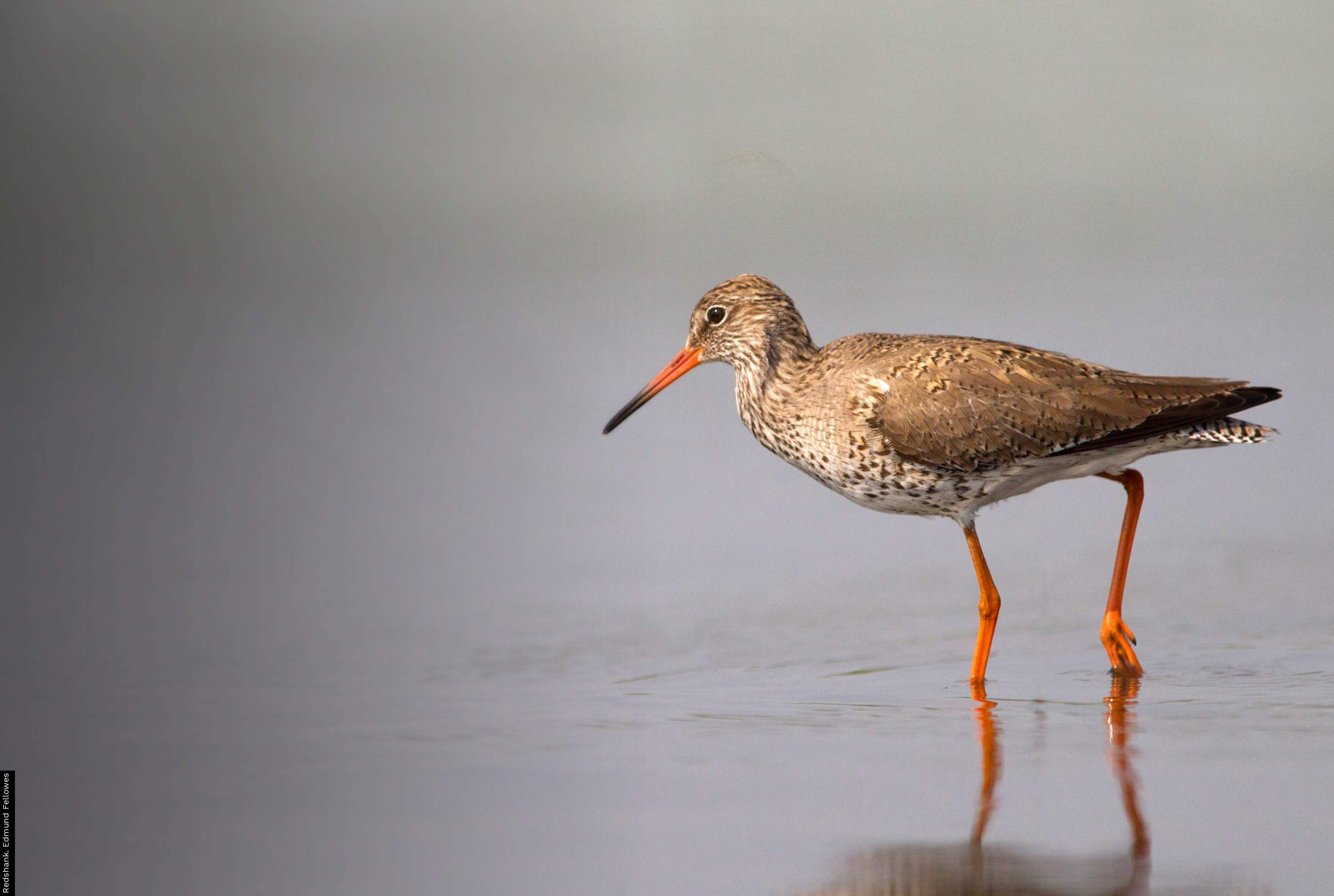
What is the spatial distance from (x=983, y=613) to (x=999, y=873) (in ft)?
10.4

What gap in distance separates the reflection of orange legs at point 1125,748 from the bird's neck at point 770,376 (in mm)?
2064

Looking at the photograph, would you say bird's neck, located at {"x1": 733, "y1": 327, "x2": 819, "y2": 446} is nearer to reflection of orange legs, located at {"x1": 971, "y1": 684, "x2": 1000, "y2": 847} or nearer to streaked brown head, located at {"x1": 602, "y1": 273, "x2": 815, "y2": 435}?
streaked brown head, located at {"x1": 602, "y1": 273, "x2": 815, "y2": 435}

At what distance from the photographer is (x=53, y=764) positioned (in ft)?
17.2

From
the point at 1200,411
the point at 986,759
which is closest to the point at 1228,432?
the point at 1200,411

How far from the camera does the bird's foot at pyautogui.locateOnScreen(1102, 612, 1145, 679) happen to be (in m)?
6.61

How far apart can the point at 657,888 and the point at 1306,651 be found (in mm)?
4321

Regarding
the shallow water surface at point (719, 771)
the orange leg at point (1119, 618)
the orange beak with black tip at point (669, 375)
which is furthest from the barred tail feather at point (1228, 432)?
the orange beak with black tip at point (669, 375)

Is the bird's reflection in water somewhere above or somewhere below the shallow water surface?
below

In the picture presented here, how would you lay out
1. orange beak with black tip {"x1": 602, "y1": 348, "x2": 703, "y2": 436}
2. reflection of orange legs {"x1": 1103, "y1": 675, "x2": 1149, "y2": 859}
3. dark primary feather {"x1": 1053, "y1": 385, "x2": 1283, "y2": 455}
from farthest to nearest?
orange beak with black tip {"x1": 602, "y1": 348, "x2": 703, "y2": 436} < dark primary feather {"x1": 1053, "y1": 385, "x2": 1283, "y2": 455} < reflection of orange legs {"x1": 1103, "y1": 675, "x2": 1149, "y2": 859}

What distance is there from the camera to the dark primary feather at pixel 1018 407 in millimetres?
6742

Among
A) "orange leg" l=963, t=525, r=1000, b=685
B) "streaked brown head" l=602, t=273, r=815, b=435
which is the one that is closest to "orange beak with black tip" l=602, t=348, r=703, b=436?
"streaked brown head" l=602, t=273, r=815, b=435

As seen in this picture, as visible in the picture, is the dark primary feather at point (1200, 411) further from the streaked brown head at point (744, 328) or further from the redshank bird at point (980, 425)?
the streaked brown head at point (744, 328)

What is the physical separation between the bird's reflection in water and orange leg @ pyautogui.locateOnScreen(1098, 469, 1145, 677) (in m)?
2.36

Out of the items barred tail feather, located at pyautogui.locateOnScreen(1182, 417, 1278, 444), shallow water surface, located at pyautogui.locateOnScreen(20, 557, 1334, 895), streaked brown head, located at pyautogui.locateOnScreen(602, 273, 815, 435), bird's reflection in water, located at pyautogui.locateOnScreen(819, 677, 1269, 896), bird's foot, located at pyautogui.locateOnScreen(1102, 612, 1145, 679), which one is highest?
streaked brown head, located at pyautogui.locateOnScreen(602, 273, 815, 435)
